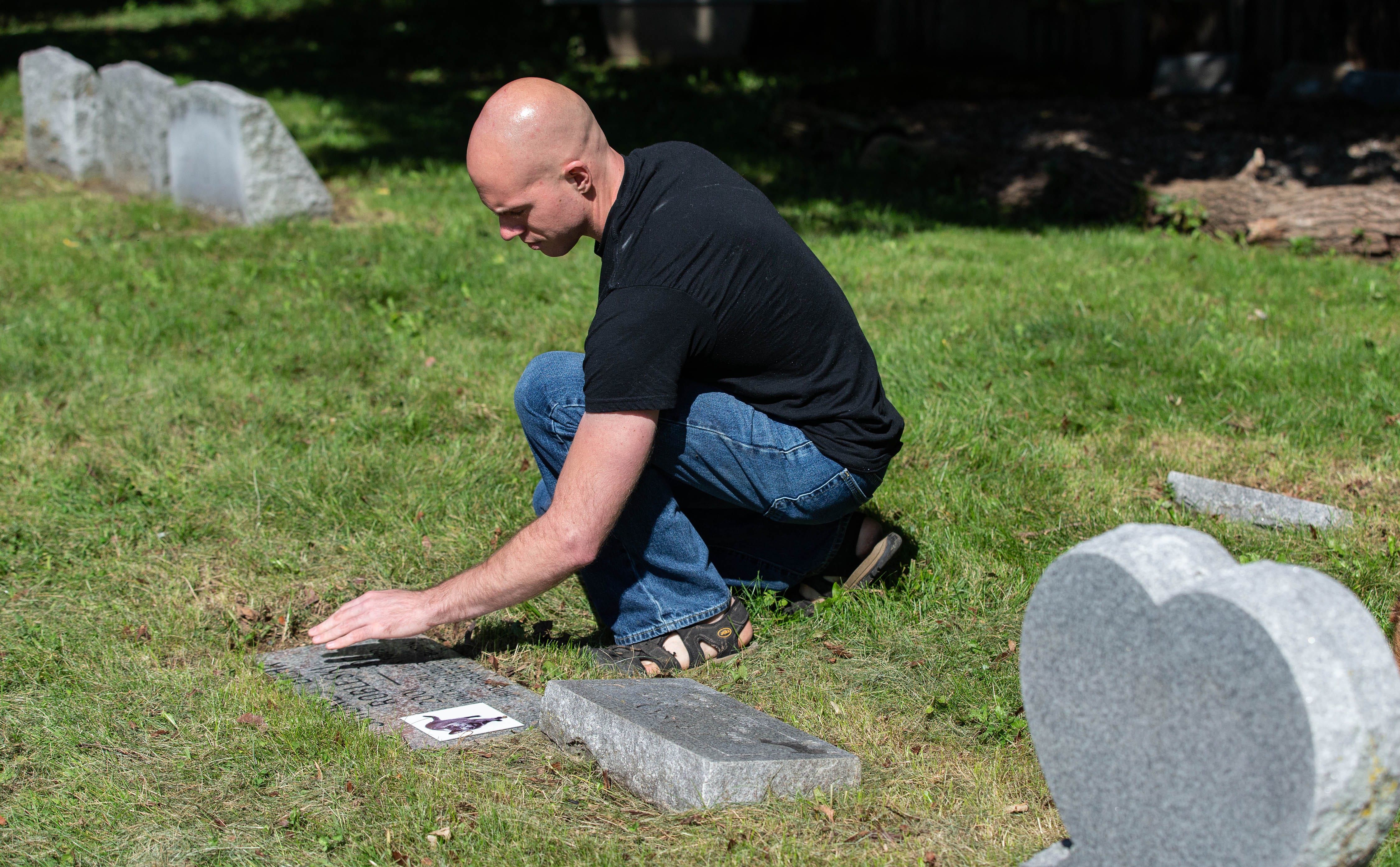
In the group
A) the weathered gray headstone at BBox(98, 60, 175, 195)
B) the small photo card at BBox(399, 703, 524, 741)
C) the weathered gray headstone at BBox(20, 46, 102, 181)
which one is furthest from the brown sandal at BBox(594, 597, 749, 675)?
the weathered gray headstone at BBox(20, 46, 102, 181)

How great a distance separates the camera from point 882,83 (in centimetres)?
1172

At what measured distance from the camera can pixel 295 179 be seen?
771cm

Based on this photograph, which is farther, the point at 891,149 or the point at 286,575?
the point at 891,149

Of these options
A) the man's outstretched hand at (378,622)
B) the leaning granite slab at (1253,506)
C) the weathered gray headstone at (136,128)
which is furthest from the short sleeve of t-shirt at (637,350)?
the weathered gray headstone at (136,128)

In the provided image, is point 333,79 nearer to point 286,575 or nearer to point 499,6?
point 499,6

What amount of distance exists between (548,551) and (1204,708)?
154cm

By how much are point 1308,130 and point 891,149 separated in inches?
145

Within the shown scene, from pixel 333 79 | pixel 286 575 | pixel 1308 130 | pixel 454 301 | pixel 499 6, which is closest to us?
pixel 286 575

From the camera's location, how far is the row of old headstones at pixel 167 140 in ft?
24.7

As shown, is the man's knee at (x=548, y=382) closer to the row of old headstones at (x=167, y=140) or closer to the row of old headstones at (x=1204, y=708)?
the row of old headstones at (x=1204, y=708)

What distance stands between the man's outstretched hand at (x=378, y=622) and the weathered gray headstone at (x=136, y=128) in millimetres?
6273

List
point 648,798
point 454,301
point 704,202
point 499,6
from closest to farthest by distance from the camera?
point 648,798 → point 704,202 → point 454,301 → point 499,6

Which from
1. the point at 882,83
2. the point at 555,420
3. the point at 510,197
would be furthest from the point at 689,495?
the point at 882,83

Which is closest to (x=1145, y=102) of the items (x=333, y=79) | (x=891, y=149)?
(x=891, y=149)
